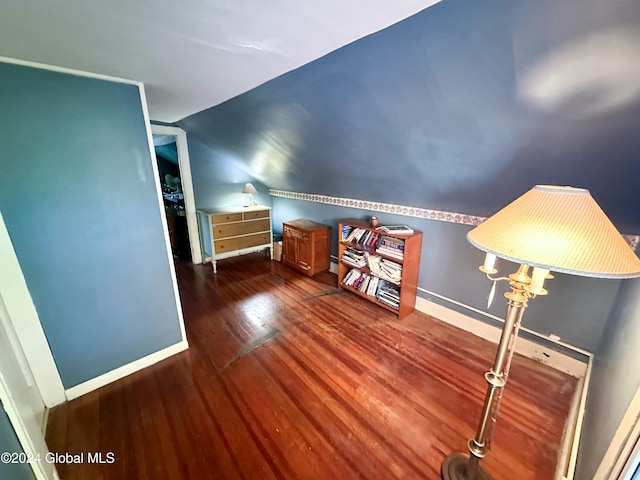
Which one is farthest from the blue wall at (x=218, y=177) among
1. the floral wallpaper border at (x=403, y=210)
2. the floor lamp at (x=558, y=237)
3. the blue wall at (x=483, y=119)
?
the floor lamp at (x=558, y=237)

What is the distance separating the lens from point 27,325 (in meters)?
1.46

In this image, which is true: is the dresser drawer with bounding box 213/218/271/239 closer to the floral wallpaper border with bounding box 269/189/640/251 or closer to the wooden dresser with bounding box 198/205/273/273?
the wooden dresser with bounding box 198/205/273/273

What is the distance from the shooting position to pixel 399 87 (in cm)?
132

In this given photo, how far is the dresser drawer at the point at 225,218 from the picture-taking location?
3519mm

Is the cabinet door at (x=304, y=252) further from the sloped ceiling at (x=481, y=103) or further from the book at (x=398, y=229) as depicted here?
the sloped ceiling at (x=481, y=103)

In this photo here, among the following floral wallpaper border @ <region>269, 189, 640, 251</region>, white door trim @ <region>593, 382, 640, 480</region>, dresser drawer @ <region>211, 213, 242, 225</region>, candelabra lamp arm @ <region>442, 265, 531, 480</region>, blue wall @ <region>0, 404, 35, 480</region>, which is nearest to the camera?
white door trim @ <region>593, 382, 640, 480</region>

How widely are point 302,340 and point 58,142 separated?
213cm

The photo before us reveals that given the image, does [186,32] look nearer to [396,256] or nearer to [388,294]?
[396,256]

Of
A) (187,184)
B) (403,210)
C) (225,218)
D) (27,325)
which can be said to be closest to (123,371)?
(27,325)

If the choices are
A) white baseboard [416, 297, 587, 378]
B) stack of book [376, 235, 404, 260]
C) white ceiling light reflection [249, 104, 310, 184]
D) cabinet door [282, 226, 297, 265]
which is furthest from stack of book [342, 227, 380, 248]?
white ceiling light reflection [249, 104, 310, 184]

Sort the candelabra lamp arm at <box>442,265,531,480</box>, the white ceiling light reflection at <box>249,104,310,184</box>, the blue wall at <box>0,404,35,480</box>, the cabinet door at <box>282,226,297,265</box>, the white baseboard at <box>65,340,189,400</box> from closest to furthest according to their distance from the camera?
the blue wall at <box>0,404,35,480</box> < the candelabra lamp arm at <box>442,265,531,480</box> < the white baseboard at <box>65,340,189,400</box> < the white ceiling light reflection at <box>249,104,310,184</box> < the cabinet door at <box>282,226,297,265</box>

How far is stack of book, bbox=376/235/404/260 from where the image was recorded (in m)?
2.43

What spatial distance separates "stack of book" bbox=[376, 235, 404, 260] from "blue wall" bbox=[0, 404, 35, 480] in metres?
2.50

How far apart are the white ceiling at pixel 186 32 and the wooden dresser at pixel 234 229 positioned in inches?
86.6
